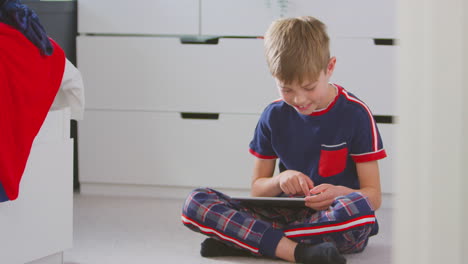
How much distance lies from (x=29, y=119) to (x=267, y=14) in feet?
3.21

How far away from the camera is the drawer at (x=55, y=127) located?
125 centimetres

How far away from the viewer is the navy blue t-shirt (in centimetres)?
138

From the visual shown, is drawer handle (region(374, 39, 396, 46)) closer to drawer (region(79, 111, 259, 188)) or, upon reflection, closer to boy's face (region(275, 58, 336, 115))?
drawer (region(79, 111, 259, 188))

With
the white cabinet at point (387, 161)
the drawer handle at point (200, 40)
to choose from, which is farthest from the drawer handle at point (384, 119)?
→ the drawer handle at point (200, 40)

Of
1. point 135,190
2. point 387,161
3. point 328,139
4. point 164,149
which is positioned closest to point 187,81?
point 164,149

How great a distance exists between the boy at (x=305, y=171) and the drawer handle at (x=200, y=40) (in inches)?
26.5

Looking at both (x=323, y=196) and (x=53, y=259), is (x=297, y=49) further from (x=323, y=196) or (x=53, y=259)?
(x=53, y=259)

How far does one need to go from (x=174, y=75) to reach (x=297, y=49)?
0.83 m

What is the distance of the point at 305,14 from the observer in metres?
1.97

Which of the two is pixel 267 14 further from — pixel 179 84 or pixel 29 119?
pixel 29 119

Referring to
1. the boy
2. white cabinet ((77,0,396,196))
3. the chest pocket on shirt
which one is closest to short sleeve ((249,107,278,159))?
the boy

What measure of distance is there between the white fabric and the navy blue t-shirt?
40cm

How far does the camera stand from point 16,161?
45.2 inches

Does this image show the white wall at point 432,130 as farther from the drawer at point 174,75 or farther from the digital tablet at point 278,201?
the drawer at point 174,75
